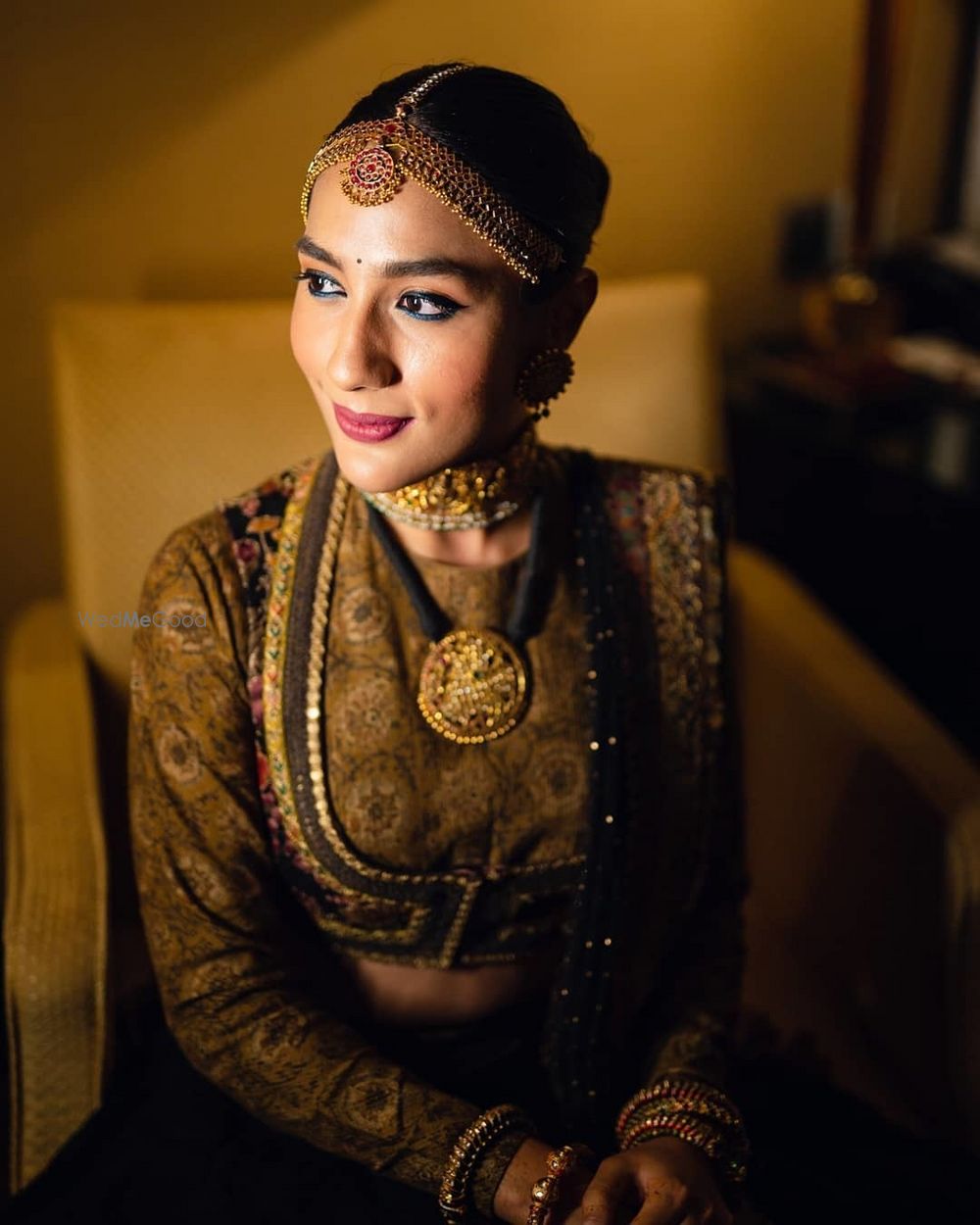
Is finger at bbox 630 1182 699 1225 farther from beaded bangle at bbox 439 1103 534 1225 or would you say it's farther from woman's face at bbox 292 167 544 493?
woman's face at bbox 292 167 544 493

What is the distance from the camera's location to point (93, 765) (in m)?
1.20

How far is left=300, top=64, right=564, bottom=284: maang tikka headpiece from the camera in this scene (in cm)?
74

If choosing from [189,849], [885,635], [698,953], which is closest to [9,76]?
[189,849]

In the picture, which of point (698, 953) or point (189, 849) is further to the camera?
point (698, 953)

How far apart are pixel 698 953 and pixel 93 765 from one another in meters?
0.61

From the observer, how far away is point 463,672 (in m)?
0.97

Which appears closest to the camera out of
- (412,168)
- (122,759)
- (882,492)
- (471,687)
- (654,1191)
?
(412,168)

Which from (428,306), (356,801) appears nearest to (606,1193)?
(356,801)

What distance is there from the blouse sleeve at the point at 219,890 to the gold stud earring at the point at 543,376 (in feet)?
0.91

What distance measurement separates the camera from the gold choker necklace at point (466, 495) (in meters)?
0.91

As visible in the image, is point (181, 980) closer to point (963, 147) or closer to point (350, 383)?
point (350, 383)

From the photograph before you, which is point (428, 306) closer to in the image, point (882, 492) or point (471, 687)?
point (471, 687)

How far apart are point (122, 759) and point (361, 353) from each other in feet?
2.36

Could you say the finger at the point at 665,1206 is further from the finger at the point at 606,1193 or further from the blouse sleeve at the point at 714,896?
the blouse sleeve at the point at 714,896
